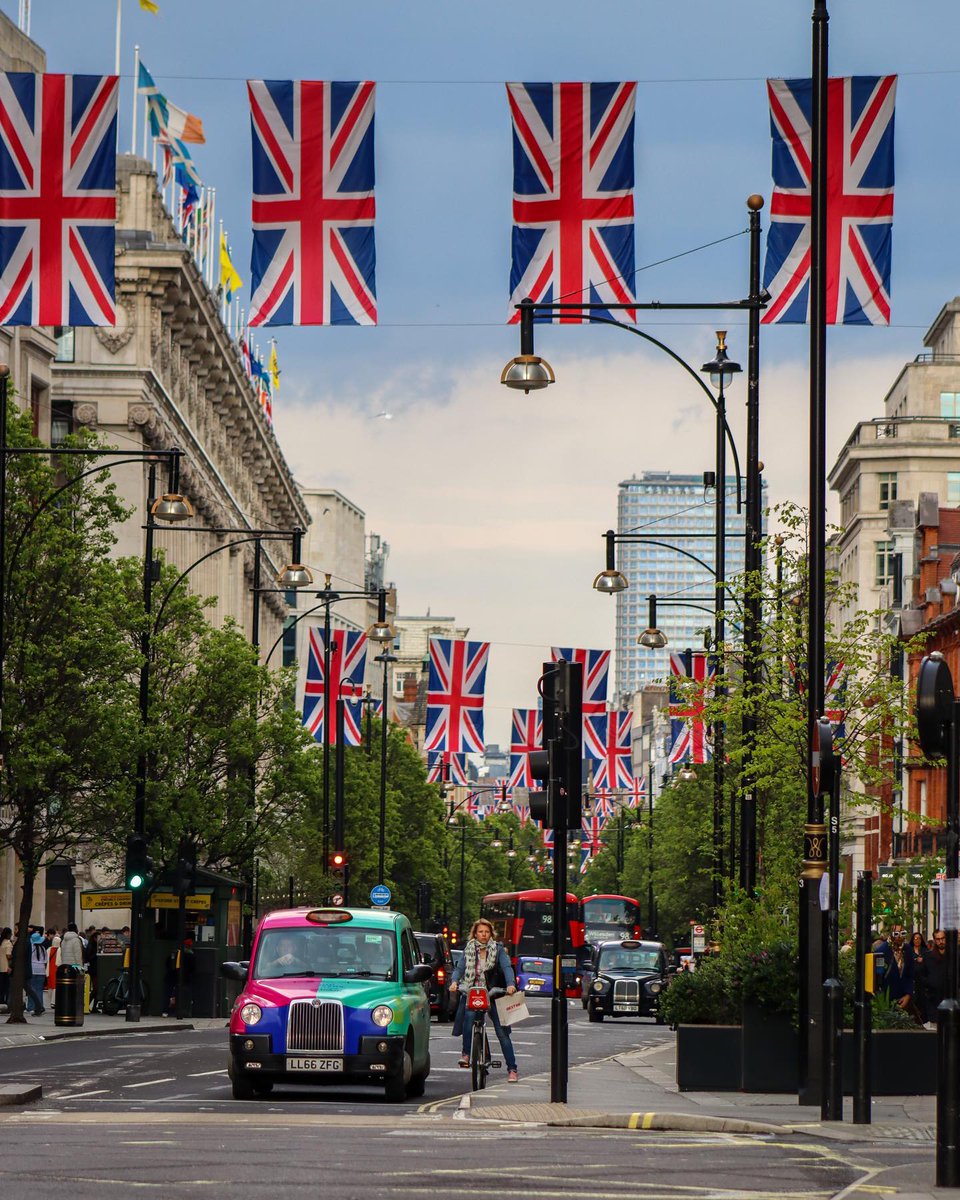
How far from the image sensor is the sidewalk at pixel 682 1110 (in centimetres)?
1822

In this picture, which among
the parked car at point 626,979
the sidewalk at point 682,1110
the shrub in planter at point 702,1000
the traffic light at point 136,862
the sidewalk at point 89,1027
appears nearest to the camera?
the sidewalk at point 682,1110

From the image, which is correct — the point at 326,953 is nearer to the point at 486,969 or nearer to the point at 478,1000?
the point at 478,1000

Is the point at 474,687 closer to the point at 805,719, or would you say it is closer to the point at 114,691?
the point at 114,691

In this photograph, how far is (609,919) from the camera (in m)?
90.4

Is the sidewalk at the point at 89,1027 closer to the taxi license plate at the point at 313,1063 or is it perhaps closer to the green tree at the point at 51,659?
the green tree at the point at 51,659

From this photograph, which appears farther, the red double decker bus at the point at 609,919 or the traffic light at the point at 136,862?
the red double decker bus at the point at 609,919

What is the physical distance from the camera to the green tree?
4097 cm

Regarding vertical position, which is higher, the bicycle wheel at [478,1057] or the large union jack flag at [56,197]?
the large union jack flag at [56,197]

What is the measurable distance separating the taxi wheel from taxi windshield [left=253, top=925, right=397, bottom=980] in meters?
0.95

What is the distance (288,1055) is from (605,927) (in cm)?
6929

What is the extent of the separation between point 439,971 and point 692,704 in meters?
19.4

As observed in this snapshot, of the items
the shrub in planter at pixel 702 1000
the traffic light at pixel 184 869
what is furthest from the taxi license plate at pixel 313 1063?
the traffic light at pixel 184 869

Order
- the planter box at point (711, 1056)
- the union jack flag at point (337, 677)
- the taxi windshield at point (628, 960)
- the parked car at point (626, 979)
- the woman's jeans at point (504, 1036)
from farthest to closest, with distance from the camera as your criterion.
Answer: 1. the union jack flag at point (337, 677)
2. the taxi windshield at point (628, 960)
3. the parked car at point (626, 979)
4. the woman's jeans at point (504, 1036)
5. the planter box at point (711, 1056)

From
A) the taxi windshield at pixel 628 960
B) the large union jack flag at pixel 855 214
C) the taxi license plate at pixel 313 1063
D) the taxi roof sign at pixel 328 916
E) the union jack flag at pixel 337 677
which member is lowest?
the taxi windshield at pixel 628 960
